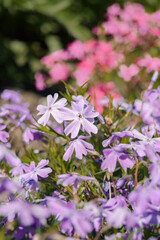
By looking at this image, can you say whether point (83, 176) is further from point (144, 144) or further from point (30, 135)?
point (30, 135)

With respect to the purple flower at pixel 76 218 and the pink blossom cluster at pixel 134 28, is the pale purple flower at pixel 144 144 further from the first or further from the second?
the pink blossom cluster at pixel 134 28

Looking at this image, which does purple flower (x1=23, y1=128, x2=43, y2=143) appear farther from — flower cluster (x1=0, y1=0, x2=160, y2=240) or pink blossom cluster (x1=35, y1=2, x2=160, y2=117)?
pink blossom cluster (x1=35, y1=2, x2=160, y2=117)

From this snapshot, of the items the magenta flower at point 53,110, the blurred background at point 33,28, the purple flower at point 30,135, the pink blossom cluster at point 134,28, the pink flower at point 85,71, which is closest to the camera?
the magenta flower at point 53,110

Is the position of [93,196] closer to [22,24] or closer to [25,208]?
Answer: [25,208]

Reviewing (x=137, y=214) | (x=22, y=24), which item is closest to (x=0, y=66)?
(x=22, y=24)

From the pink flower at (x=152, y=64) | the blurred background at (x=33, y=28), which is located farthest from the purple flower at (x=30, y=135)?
the blurred background at (x=33, y=28)

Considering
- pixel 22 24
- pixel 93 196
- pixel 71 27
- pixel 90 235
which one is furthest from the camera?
pixel 22 24
